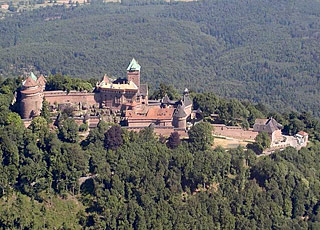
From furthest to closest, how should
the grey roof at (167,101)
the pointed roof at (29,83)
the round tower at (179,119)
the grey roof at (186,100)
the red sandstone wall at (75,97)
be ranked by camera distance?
the grey roof at (167,101) → the red sandstone wall at (75,97) → the grey roof at (186,100) → the pointed roof at (29,83) → the round tower at (179,119)

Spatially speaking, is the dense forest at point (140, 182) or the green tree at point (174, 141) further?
the green tree at point (174, 141)

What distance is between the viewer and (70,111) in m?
83.4

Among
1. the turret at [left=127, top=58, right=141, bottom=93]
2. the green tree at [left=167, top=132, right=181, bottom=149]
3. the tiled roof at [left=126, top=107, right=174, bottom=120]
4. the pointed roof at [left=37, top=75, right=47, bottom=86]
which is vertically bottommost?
the green tree at [left=167, top=132, right=181, bottom=149]

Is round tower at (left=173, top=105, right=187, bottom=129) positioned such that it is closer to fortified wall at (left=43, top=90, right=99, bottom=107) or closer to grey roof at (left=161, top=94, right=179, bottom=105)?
grey roof at (left=161, top=94, right=179, bottom=105)

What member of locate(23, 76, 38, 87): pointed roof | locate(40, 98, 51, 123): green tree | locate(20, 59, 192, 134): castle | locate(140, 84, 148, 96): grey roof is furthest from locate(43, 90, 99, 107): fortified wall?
locate(140, 84, 148, 96): grey roof

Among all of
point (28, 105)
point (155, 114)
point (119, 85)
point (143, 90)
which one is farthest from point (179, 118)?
point (28, 105)

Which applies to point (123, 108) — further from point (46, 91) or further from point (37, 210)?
point (37, 210)

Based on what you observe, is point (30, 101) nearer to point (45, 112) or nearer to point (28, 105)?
point (28, 105)

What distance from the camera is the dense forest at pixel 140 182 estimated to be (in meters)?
69.0

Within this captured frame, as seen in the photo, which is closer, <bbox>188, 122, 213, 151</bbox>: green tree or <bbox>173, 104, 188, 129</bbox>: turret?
<bbox>188, 122, 213, 151</bbox>: green tree

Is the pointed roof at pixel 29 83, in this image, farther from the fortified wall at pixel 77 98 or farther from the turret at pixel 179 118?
the turret at pixel 179 118

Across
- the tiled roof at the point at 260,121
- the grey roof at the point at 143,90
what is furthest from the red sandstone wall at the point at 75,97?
the tiled roof at the point at 260,121

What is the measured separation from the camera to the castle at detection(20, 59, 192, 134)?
81.9 meters

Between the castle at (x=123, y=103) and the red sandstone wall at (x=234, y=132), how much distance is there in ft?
15.7
